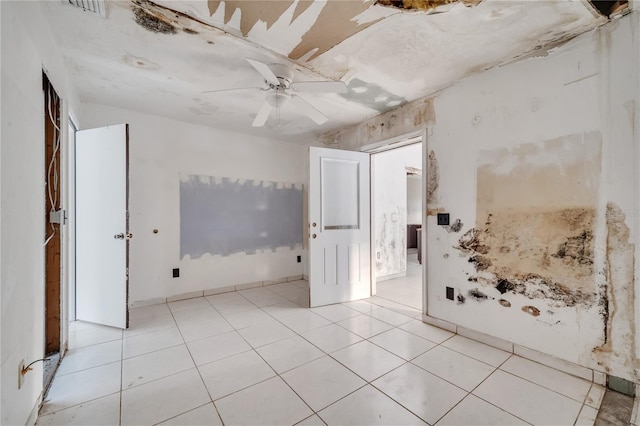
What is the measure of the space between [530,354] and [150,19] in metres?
3.65

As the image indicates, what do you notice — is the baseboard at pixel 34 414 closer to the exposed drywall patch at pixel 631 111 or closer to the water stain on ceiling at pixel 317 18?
the water stain on ceiling at pixel 317 18

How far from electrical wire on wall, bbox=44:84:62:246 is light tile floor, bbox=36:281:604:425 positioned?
1179 mm

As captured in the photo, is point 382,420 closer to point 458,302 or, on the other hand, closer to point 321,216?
point 458,302

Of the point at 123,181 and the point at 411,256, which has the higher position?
the point at 123,181

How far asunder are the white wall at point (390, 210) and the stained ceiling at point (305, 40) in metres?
1.83

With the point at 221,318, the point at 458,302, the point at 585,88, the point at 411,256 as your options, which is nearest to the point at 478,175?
the point at 585,88

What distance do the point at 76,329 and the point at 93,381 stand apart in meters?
1.18

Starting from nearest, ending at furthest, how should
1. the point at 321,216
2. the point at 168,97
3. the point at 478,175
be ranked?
the point at 478,175 → the point at 168,97 → the point at 321,216

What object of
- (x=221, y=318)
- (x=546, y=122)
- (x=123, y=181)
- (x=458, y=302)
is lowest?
(x=221, y=318)

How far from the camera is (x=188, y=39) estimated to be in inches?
72.9

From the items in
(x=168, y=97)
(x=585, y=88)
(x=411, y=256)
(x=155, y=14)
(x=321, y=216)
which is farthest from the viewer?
(x=411, y=256)

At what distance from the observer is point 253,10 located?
1583 millimetres

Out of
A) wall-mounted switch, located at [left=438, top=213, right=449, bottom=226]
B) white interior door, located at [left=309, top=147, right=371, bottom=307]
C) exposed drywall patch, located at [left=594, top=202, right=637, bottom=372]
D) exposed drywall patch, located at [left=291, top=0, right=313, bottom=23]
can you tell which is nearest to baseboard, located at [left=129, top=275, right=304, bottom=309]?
white interior door, located at [left=309, top=147, right=371, bottom=307]

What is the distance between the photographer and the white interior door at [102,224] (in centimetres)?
254
